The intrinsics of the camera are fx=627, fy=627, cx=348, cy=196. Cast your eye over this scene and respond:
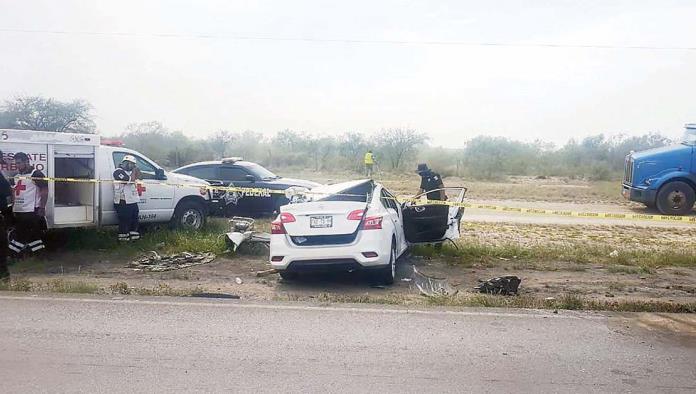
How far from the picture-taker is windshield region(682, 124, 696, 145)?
62.7 feet

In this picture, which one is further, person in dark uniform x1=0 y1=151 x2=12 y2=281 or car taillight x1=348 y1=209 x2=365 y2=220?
person in dark uniform x1=0 y1=151 x2=12 y2=281

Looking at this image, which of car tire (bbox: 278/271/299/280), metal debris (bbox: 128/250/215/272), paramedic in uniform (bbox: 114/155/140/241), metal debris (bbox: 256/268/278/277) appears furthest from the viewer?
paramedic in uniform (bbox: 114/155/140/241)

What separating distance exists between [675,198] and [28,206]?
17.3 metres

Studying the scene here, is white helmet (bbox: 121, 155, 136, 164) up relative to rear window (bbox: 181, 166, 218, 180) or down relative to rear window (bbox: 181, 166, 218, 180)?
up

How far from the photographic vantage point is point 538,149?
2167 inches

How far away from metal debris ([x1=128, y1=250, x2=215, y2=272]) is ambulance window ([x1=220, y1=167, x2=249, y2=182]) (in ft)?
15.7

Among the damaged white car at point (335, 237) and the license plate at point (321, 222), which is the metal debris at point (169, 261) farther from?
the license plate at point (321, 222)

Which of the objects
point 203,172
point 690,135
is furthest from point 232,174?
point 690,135

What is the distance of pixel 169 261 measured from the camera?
33.2 ft

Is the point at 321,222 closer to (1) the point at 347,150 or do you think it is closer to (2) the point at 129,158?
(2) the point at 129,158

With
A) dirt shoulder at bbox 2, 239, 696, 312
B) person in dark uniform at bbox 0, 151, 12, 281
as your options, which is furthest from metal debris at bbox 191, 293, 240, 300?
person in dark uniform at bbox 0, 151, 12, 281

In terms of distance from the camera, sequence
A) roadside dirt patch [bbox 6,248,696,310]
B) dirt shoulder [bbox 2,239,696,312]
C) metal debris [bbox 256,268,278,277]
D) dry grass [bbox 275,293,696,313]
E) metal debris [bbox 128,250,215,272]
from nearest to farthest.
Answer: dry grass [bbox 275,293,696,313] < dirt shoulder [bbox 2,239,696,312] < roadside dirt patch [bbox 6,248,696,310] < metal debris [bbox 256,268,278,277] < metal debris [bbox 128,250,215,272]

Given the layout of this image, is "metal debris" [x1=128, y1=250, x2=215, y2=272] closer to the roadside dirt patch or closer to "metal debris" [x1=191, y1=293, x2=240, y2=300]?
the roadside dirt patch

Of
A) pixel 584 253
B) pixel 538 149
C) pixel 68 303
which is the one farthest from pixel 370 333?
pixel 538 149
